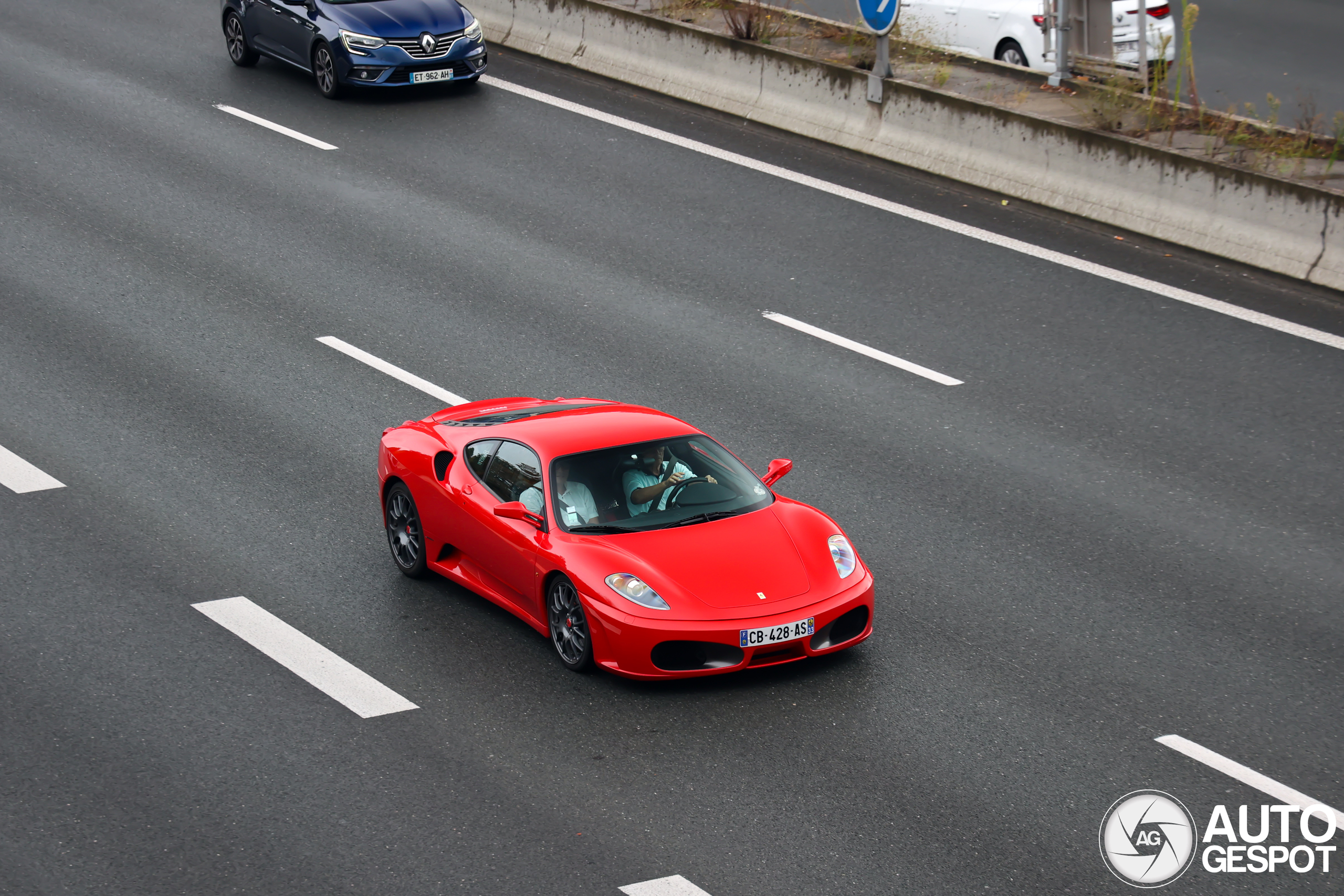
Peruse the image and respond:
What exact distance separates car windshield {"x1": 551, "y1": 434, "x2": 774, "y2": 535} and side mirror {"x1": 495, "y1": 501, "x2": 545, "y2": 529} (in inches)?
4.8

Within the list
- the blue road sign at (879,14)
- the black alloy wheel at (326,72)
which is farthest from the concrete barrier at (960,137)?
the black alloy wheel at (326,72)

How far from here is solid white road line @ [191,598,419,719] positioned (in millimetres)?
8562

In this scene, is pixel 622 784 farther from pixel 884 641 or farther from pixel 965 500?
pixel 965 500

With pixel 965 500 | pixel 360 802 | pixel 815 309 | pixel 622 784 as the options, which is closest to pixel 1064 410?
pixel 965 500

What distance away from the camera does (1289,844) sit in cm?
727

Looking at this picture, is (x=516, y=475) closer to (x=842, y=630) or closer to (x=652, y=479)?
(x=652, y=479)

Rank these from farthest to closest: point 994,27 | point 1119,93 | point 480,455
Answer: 1. point 994,27
2. point 1119,93
3. point 480,455

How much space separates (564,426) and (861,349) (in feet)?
14.9

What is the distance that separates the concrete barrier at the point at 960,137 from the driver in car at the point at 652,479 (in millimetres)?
7990

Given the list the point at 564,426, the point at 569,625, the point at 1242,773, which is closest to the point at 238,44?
the point at 564,426

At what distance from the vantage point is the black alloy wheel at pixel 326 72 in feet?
67.0

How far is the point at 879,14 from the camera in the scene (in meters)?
18.0

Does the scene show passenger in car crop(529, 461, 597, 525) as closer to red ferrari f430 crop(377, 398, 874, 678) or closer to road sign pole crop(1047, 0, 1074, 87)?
red ferrari f430 crop(377, 398, 874, 678)

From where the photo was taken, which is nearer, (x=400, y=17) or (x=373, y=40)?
(x=373, y=40)
